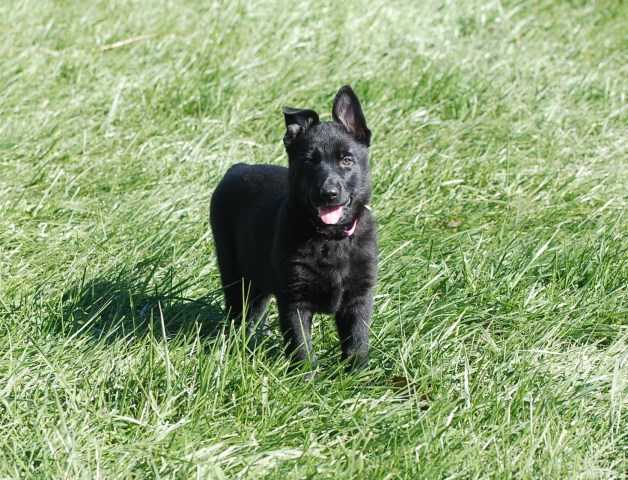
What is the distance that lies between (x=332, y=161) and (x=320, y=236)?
342 mm

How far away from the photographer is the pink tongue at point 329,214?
416 centimetres

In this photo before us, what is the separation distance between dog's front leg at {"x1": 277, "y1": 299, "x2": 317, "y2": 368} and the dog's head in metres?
0.39

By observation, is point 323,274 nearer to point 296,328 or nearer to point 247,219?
point 296,328

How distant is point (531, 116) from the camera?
22.5ft

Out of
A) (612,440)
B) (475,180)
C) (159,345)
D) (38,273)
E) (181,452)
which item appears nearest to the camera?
(181,452)

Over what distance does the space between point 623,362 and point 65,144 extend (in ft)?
12.4

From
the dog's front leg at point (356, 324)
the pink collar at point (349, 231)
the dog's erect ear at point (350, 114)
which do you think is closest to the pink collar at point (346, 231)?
the pink collar at point (349, 231)

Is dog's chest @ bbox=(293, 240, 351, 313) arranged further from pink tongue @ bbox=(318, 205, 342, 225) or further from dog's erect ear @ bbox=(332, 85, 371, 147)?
dog's erect ear @ bbox=(332, 85, 371, 147)

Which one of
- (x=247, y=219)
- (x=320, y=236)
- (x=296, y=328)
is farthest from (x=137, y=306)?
(x=320, y=236)

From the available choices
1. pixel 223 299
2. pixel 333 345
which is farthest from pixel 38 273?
pixel 333 345

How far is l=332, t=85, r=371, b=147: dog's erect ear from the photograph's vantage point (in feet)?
14.4

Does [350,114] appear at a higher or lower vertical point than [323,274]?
higher

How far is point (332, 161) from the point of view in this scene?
14.1 feet

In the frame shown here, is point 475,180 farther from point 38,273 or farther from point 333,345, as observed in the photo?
point 38,273
